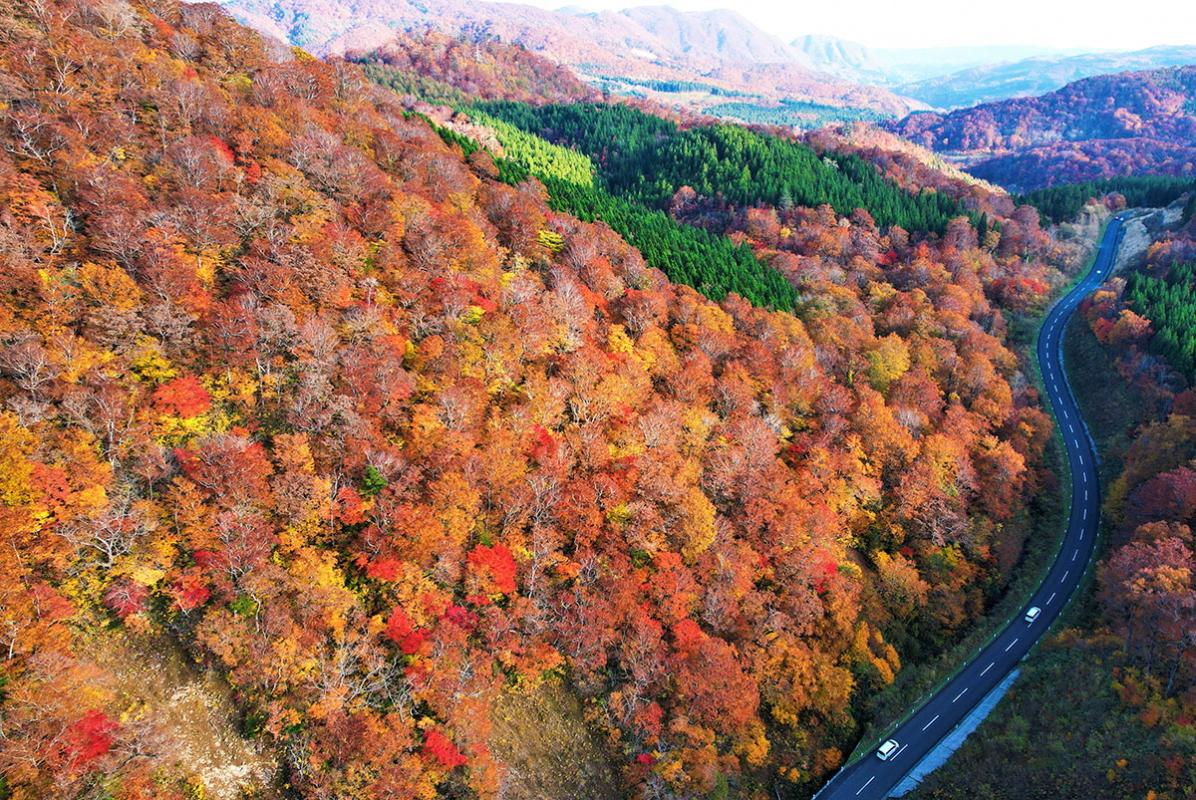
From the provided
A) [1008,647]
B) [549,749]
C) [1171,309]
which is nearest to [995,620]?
[1008,647]

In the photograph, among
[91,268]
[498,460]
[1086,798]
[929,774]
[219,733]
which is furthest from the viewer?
[498,460]

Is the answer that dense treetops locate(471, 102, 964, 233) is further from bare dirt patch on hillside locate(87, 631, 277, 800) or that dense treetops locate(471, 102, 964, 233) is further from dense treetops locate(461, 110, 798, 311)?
bare dirt patch on hillside locate(87, 631, 277, 800)

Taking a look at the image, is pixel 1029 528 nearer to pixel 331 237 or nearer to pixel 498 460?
pixel 498 460

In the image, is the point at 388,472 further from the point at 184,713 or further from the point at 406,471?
the point at 184,713

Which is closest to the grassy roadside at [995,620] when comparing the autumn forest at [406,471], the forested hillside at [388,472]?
the autumn forest at [406,471]

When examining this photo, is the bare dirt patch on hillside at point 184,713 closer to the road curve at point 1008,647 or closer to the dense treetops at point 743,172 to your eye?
the road curve at point 1008,647

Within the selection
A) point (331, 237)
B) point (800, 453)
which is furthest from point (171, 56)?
point (800, 453)

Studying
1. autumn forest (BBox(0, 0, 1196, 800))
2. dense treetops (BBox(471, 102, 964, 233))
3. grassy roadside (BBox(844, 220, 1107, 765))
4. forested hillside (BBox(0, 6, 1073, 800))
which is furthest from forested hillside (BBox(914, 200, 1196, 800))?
dense treetops (BBox(471, 102, 964, 233))
